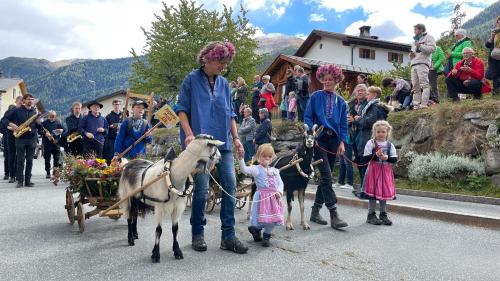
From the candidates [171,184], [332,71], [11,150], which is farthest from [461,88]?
[11,150]

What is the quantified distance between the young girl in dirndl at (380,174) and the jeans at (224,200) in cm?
292

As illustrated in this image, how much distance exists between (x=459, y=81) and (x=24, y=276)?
11973mm

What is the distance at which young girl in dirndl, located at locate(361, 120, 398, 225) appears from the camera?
7434mm

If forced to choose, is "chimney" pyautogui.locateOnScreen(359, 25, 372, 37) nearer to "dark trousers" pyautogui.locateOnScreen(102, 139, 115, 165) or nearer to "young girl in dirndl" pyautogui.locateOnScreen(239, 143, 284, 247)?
"dark trousers" pyautogui.locateOnScreen(102, 139, 115, 165)

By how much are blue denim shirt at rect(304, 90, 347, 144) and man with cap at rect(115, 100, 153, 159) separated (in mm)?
3027

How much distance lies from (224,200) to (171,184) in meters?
0.91

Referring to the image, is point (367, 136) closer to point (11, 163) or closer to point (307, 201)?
point (307, 201)

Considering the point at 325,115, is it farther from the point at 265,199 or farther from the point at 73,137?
the point at 73,137

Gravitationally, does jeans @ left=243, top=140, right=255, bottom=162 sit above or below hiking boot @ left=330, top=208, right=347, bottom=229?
above

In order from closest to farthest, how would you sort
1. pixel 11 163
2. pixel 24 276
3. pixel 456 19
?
pixel 24 276, pixel 11 163, pixel 456 19

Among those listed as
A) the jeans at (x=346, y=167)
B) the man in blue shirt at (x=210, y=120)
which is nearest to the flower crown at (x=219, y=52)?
the man in blue shirt at (x=210, y=120)

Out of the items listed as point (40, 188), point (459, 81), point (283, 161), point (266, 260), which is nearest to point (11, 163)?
point (40, 188)

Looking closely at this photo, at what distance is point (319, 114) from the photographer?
279 inches

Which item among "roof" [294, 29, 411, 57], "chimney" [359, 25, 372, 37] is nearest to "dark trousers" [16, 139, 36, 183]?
"roof" [294, 29, 411, 57]
